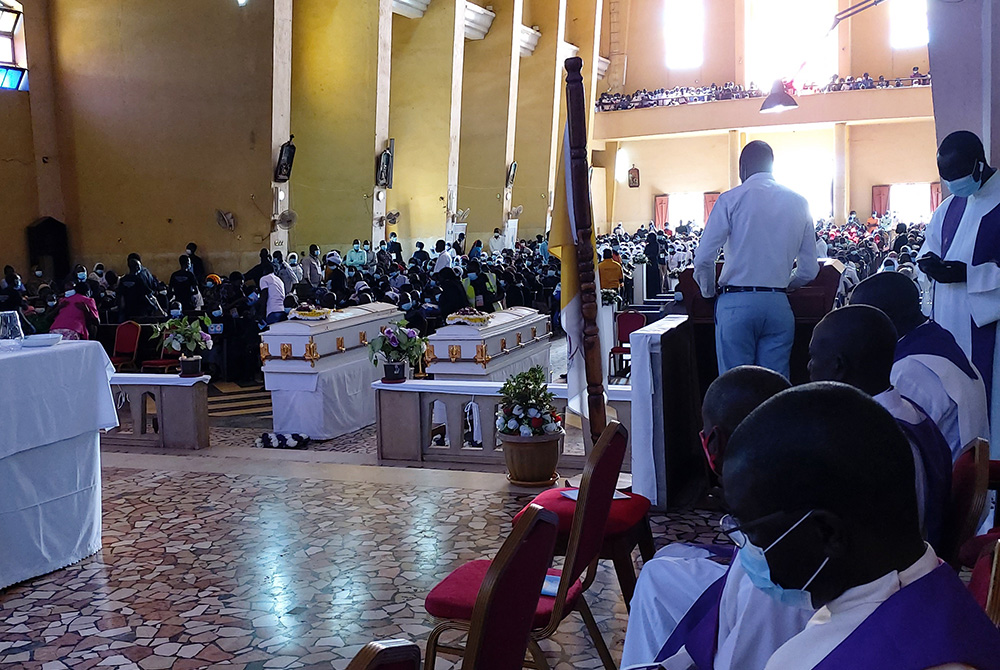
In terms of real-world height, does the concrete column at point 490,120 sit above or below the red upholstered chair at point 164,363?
above

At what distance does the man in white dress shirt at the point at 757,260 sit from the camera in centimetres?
432

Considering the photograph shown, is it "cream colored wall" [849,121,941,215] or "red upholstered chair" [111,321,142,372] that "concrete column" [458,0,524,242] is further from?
"red upholstered chair" [111,321,142,372]

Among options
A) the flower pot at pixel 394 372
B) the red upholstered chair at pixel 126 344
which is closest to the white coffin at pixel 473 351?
the flower pot at pixel 394 372

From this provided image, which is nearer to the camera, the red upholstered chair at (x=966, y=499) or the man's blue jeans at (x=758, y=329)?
the red upholstered chair at (x=966, y=499)

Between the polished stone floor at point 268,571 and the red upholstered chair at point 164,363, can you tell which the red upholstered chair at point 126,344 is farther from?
Answer: the polished stone floor at point 268,571

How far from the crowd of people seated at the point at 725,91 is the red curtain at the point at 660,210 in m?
3.45

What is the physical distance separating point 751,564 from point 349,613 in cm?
269

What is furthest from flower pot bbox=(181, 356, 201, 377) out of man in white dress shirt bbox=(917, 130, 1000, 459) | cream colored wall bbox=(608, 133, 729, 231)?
cream colored wall bbox=(608, 133, 729, 231)

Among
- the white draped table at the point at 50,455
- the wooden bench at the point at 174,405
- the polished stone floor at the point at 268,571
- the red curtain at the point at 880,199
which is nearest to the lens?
the polished stone floor at the point at 268,571

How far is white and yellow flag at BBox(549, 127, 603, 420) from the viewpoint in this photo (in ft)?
12.5

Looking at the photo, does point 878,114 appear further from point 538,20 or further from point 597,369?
point 597,369

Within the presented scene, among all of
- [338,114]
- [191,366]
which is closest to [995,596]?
[191,366]

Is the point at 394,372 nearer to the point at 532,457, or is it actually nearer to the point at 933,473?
the point at 532,457

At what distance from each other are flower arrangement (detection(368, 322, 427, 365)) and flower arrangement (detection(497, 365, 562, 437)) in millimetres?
1415
